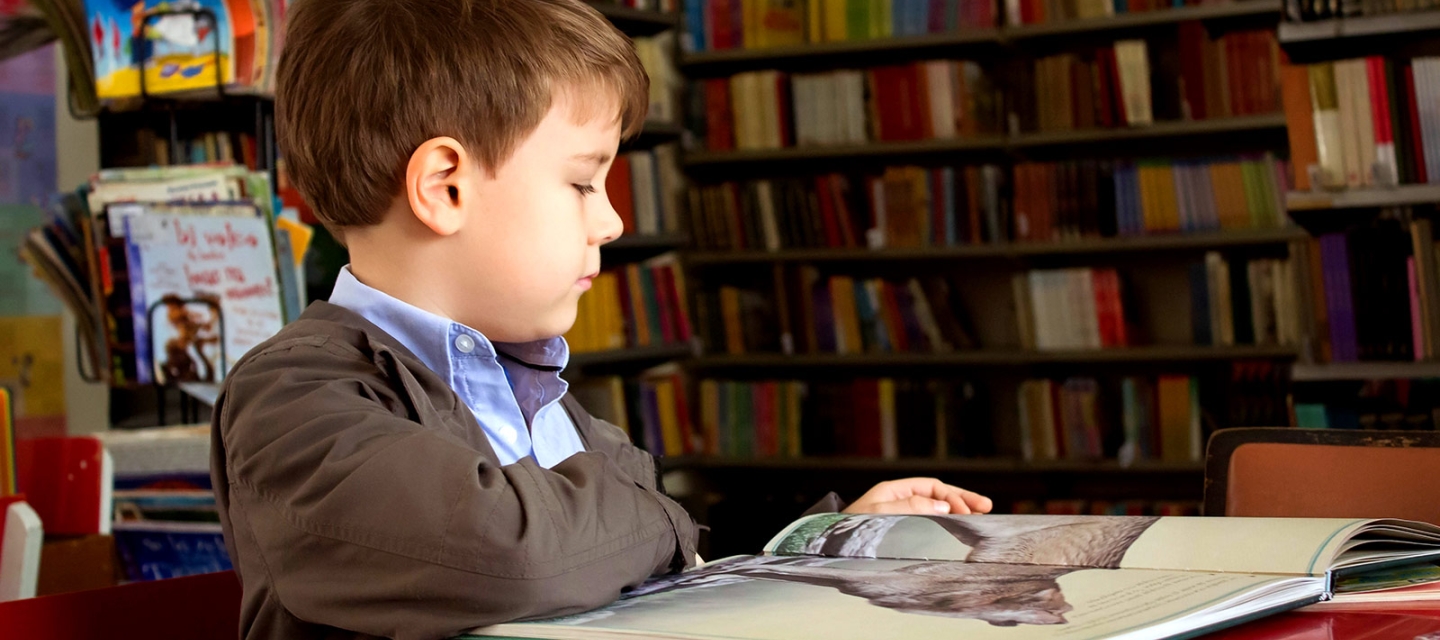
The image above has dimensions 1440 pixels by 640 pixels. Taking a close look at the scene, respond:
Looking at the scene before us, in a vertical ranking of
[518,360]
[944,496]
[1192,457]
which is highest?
[518,360]

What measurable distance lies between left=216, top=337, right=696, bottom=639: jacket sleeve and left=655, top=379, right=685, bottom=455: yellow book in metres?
3.42

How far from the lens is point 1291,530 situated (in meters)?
0.65

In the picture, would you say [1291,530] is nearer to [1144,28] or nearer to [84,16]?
[84,16]

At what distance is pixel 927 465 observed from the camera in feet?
13.7

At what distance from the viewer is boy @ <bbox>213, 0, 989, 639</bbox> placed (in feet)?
1.89

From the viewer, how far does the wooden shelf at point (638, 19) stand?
3996 millimetres

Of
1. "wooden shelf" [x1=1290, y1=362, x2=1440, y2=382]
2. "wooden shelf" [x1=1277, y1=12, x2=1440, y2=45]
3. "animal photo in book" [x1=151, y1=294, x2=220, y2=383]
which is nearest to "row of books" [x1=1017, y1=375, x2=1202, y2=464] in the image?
"wooden shelf" [x1=1290, y1=362, x2=1440, y2=382]

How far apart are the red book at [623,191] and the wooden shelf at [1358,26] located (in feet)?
6.44

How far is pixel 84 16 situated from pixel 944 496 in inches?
86.4

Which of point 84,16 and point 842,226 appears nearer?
point 84,16

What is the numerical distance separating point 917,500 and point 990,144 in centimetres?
325

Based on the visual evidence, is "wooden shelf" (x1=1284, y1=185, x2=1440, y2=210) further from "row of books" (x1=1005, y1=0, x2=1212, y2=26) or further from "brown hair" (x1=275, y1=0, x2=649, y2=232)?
"brown hair" (x1=275, y1=0, x2=649, y2=232)

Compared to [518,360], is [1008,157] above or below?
above

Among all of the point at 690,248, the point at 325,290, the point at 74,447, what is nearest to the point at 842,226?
the point at 690,248
